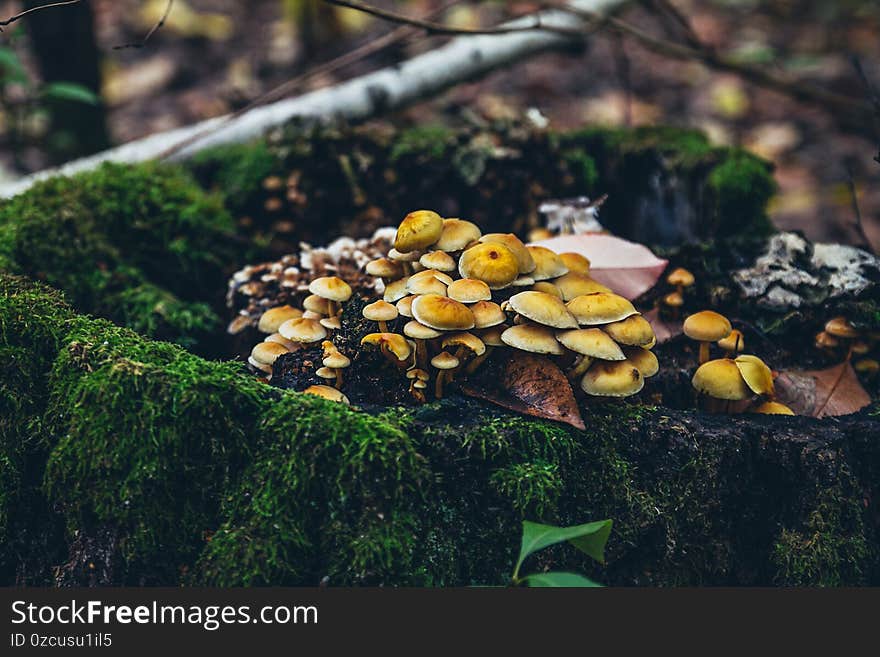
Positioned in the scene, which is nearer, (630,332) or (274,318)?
(630,332)

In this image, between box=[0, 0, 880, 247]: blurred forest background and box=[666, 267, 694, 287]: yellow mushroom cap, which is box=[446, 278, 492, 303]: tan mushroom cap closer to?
box=[666, 267, 694, 287]: yellow mushroom cap

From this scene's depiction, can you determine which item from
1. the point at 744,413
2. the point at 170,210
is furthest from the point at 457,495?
the point at 170,210

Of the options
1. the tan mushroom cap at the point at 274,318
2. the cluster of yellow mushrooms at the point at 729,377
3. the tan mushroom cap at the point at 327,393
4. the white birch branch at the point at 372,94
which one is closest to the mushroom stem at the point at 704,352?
the cluster of yellow mushrooms at the point at 729,377

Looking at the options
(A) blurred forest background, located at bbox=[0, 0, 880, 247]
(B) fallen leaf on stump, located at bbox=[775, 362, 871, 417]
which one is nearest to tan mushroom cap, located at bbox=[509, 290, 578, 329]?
(B) fallen leaf on stump, located at bbox=[775, 362, 871, 417]

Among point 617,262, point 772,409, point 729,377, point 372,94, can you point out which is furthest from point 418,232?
point 372,94

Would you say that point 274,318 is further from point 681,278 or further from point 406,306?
point 681,278

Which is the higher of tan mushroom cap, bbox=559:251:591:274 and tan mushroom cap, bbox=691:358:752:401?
tan mushroom cap, bbox=559:251:591:274

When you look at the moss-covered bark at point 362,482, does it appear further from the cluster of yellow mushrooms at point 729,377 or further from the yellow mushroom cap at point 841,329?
the yellow mushroom cap at point 841,329
